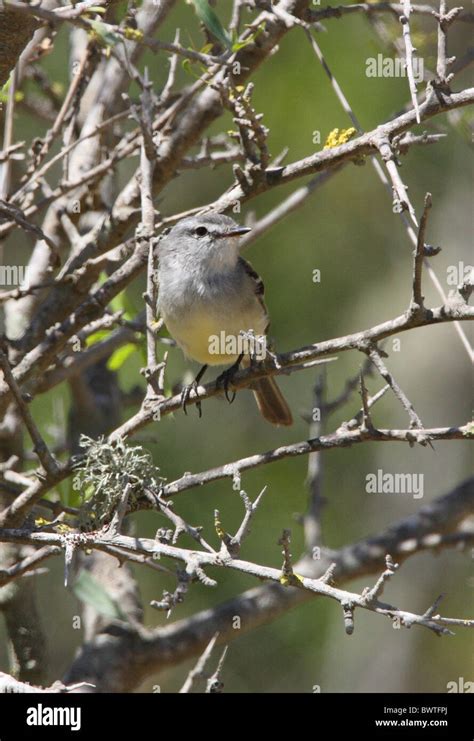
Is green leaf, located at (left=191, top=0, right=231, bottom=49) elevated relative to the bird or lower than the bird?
elevated

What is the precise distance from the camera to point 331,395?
9.41m

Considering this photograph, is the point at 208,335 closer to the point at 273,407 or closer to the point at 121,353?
the point at 121,353

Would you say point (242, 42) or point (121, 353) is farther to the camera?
point (121, 353)

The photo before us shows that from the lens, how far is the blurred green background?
8.26 m

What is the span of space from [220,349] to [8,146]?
1.56 metres

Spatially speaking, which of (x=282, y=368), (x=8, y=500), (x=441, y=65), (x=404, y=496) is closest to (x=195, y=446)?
(x=404, y=496)

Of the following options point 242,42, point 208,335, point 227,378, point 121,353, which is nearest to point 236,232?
point 208,335

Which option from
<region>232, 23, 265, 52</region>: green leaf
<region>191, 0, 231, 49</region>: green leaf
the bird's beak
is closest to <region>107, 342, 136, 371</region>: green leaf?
the bird's beak

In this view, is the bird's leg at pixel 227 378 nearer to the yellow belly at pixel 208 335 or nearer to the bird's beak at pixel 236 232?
the yellow belly at pixel 208 335

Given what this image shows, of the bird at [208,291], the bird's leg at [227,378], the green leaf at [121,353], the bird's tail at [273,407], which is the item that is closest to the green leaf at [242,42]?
the bird's leg at [227,378]

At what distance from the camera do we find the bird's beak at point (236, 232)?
477 cm

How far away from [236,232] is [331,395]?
15.5ft

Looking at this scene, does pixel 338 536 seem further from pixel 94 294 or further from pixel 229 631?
pixel 94 294

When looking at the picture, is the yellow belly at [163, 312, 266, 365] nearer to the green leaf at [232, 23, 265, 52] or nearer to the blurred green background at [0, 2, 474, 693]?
the green leaf at [232, 23, 265, 52]
